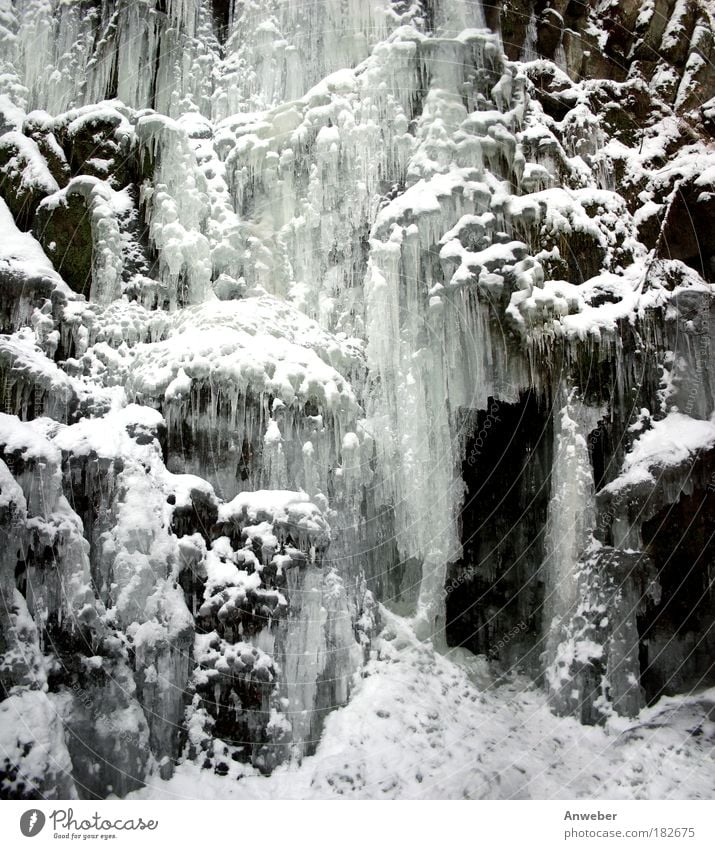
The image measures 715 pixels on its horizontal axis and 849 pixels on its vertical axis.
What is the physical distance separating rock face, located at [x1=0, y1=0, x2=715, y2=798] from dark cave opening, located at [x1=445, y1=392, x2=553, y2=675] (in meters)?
0.03

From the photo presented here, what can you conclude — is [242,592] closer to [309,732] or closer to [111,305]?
[309,732]

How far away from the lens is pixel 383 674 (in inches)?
225

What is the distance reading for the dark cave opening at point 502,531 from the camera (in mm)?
6520

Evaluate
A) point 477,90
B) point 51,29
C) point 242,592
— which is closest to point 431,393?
point 242,592

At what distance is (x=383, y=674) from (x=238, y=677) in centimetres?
129
